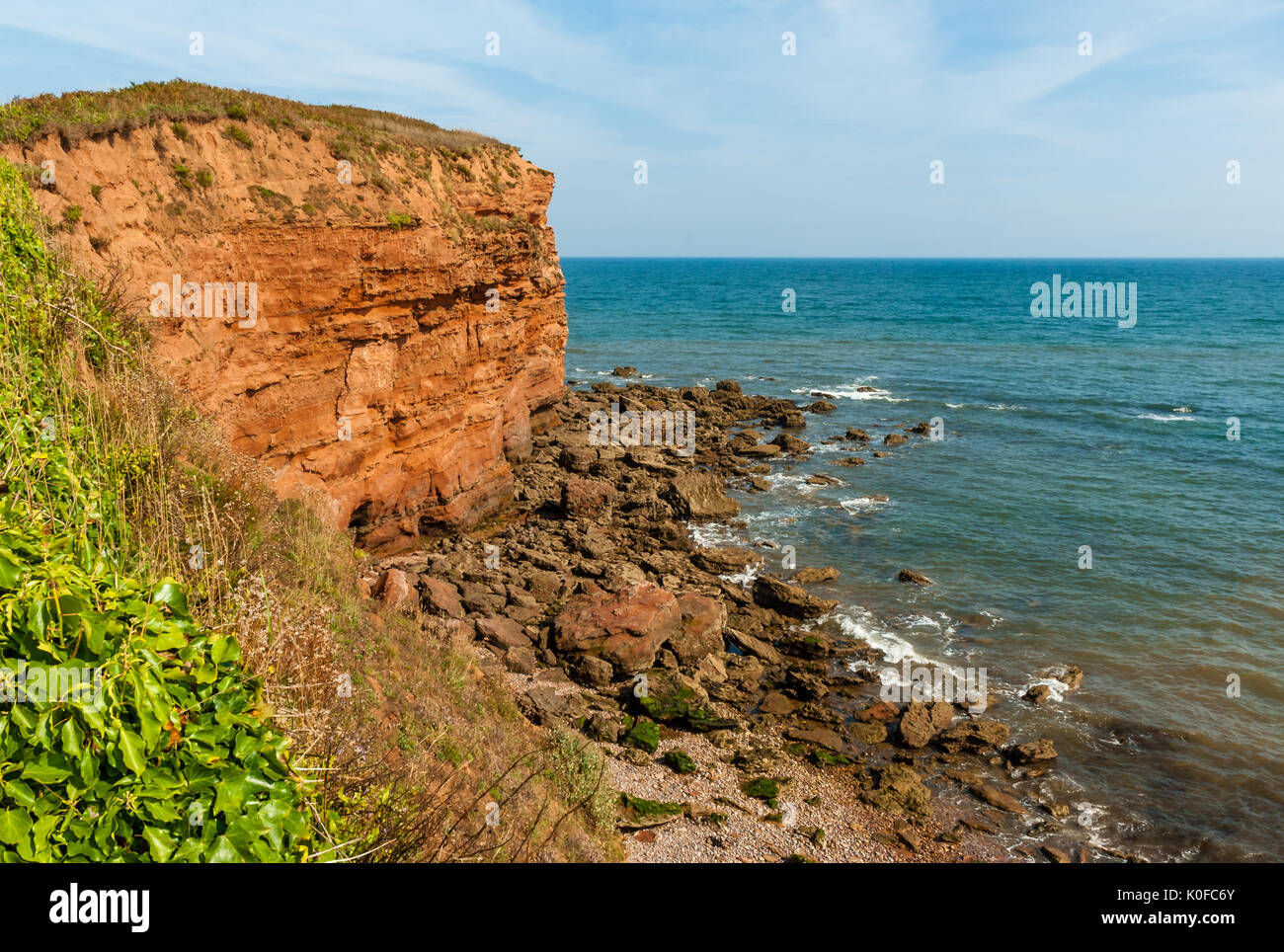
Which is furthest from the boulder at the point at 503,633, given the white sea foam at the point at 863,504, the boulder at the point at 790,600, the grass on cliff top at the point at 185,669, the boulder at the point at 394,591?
the white sea foam at the point at 863,504

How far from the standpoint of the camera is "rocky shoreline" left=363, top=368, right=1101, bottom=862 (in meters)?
13.1

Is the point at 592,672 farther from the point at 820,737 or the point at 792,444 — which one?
the point at 792,444

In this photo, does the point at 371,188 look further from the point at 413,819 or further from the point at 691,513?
the point at 413,819

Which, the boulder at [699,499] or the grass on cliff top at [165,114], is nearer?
the grass on cliff top at [165,114]

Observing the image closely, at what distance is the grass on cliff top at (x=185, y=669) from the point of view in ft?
12.2

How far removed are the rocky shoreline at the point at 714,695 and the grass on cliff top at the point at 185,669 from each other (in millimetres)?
3570

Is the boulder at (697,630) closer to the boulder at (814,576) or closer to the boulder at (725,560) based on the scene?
the boulder at (725,560)

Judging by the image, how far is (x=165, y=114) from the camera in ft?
51.7

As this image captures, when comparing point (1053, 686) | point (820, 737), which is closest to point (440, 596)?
point (820, 737)

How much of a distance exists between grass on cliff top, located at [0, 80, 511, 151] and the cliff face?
9.6 inches

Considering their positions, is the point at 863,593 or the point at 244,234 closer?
the point at 244,234

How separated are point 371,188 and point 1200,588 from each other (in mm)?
24885
